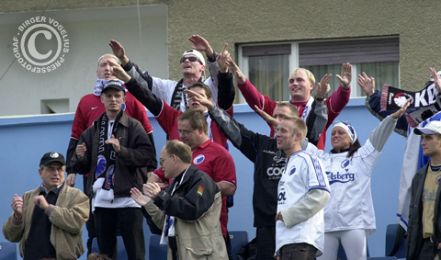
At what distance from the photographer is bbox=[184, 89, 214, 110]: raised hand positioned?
1096 centimetres

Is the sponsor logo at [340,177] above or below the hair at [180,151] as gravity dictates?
below

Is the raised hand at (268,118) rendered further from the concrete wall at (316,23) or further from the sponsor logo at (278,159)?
the concrete wall at (316,23)

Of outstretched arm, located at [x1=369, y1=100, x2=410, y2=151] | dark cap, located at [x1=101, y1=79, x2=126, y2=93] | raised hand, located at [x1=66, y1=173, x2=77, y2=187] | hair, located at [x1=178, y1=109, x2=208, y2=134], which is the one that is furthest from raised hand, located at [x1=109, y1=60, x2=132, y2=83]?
outstretched arm, located at [x1=369, y1=100, x2=410, y2=151]

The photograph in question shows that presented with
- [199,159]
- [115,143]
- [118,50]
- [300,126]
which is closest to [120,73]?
[118,50]

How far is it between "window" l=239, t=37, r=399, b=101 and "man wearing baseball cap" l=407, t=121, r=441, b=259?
16.5ft

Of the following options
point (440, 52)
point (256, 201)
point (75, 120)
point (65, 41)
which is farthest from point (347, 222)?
point (65, 41)

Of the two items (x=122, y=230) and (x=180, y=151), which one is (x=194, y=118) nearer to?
(x=180, y=151)

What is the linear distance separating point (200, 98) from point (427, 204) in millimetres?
2108

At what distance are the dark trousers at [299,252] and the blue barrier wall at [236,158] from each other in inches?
111
